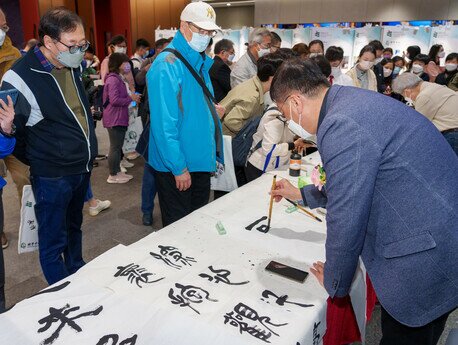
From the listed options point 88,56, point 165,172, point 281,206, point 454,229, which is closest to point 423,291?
point 454,229

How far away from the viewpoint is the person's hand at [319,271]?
1.22m

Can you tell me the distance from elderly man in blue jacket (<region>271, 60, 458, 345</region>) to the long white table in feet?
0.63

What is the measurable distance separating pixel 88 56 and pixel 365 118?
5.76 meters

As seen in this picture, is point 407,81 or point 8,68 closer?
point 8,68

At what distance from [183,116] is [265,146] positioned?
0.64 m

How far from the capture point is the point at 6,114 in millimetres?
1430

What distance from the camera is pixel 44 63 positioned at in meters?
1.61

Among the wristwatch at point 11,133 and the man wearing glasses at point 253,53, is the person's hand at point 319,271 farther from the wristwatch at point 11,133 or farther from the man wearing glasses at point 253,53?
the man wearing glasses at point 253,53

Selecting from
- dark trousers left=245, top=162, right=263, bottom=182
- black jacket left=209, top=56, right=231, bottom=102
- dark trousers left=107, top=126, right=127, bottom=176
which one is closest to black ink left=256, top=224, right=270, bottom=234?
dark trousers left=245, top=162, right=263, bottom=182

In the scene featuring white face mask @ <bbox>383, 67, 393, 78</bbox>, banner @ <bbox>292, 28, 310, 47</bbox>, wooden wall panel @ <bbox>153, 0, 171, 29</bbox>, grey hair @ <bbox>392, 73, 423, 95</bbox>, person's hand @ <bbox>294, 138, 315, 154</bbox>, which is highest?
wooden wall panel @ <bbox>153, 0, 171, 29</bbox>

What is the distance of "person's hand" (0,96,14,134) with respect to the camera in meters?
1.42

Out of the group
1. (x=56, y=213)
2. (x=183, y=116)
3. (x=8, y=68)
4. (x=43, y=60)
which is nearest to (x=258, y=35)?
(x=183, y=116)

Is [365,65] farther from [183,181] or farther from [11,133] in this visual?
[11,133]

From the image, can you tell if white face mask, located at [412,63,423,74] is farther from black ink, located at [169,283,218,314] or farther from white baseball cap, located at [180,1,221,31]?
black ink, located at [169,283,218,314]
